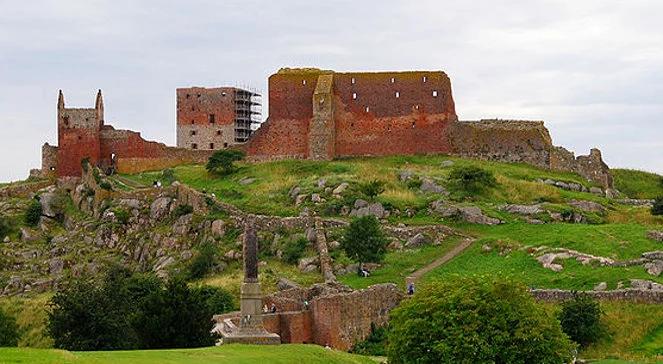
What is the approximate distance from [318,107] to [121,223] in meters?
17.5

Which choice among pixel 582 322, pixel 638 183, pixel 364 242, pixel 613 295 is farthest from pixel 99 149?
pixel 582 322

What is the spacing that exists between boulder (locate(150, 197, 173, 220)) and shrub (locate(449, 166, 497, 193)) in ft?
64.2

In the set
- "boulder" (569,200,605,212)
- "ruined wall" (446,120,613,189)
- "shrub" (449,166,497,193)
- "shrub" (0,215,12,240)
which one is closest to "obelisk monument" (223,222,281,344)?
"shrub" (449,166,497,193)

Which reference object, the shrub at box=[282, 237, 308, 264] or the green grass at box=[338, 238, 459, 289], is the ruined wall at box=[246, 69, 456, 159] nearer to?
the shrub at box=[282, 237, 308, 264]

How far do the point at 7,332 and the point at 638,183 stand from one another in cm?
5873

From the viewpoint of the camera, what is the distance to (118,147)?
9756cm

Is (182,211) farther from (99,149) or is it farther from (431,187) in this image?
(99,149)

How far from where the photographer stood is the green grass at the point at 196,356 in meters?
32.4

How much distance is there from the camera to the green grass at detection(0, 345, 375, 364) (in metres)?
32.4

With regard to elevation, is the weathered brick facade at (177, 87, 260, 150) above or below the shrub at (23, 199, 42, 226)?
above

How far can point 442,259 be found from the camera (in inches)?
2650

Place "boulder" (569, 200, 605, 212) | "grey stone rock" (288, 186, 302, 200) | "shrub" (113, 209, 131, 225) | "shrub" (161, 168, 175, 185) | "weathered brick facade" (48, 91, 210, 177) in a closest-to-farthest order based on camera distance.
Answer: "boulder" (569, 200, 605, 212)
"grey stone rock" (288, 186, 302, 200)
"shrub" (113, 209, 131, 225)
"shrub" (161, 168, 175, 185)
"weathered brick facade" (48, 91, 210, 177)

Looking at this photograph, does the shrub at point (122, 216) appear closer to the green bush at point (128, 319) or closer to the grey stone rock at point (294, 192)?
the grey stone rock at point (294, 192)

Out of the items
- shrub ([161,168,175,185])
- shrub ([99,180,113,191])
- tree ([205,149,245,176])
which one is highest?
tree ([205,149,245,176])
